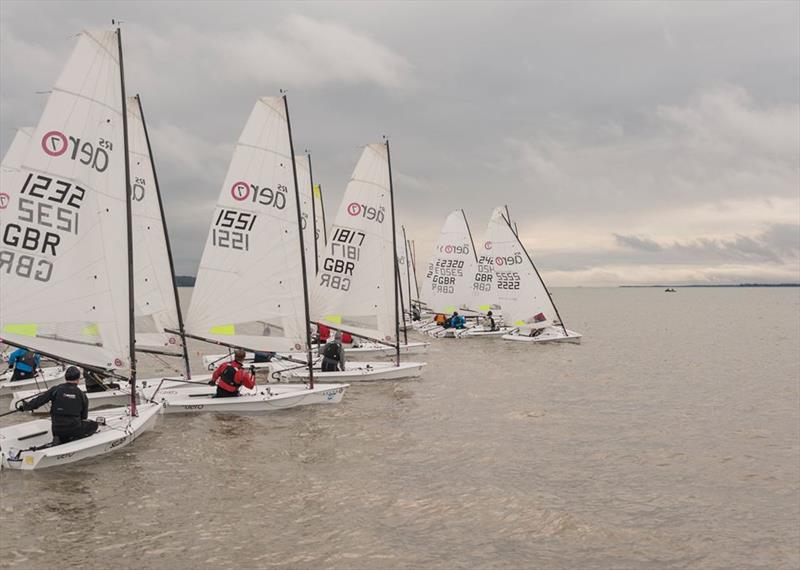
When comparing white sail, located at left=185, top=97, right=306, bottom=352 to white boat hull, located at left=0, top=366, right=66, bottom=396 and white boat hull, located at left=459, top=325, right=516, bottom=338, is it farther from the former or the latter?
white boat hull, located at left=459, top=325, right=516, bottom=338

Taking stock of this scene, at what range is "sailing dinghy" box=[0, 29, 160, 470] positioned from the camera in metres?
12.1

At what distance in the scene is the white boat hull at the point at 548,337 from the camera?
37.9 m

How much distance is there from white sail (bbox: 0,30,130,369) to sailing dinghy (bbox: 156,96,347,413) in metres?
4.07

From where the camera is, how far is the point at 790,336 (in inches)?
2034

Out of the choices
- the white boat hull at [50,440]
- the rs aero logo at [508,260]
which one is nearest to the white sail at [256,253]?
the white boat hull at [50,440]

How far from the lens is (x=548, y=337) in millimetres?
38531

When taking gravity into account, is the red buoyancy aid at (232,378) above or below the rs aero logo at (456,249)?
below

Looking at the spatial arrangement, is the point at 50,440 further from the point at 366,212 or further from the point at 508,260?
the point at 508,260

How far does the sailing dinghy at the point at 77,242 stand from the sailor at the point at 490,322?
31.4 metres

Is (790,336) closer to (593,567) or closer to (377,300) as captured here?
(377,300)

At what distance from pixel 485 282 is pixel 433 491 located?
1392 inches

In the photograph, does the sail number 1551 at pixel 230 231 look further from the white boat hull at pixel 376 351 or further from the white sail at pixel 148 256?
the white boat hull at pixel 376 351

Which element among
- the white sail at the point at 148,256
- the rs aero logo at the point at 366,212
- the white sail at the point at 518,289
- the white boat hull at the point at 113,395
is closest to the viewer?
the white boat hull at the point at 113,395

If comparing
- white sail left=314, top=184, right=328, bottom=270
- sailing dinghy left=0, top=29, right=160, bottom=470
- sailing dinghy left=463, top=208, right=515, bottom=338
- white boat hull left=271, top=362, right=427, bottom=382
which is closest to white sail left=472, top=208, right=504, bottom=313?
sailing dinghy left=463, top=208, right=515, bottom=338
